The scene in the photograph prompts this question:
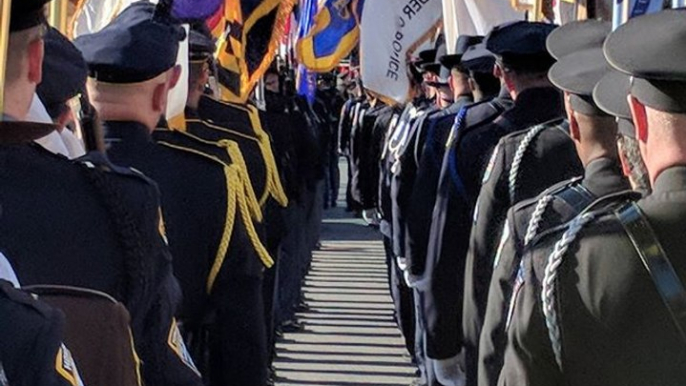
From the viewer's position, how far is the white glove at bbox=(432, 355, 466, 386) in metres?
5.36

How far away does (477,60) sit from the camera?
6043 mm

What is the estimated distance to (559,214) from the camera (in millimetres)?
3029

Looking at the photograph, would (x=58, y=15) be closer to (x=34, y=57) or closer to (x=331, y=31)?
(x=34, y=57)

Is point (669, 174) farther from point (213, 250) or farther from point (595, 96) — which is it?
point (213, 250)

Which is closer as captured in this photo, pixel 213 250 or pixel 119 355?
pixel 119 355

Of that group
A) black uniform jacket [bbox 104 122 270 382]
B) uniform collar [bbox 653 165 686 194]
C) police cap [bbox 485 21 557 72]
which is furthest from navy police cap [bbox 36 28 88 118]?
police cap [bbox 485 21 557 72]

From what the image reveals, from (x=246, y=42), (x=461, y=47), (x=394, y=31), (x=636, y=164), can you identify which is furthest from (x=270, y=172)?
(x=394, y=31)

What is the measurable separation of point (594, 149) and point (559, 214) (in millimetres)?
257

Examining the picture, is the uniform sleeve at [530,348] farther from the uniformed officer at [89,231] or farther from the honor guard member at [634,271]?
the uniformed officer at [89,231]

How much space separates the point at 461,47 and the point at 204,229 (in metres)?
3.17

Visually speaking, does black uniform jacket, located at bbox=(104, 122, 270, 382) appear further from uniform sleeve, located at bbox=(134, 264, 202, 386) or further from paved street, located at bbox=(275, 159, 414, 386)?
paved street, located at bbox=(275, 159, 414, 386)

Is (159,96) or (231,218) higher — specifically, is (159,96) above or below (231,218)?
above

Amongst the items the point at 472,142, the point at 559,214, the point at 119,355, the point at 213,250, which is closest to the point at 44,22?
the point at 119,355

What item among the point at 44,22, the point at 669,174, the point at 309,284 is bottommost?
the point at 309,284
